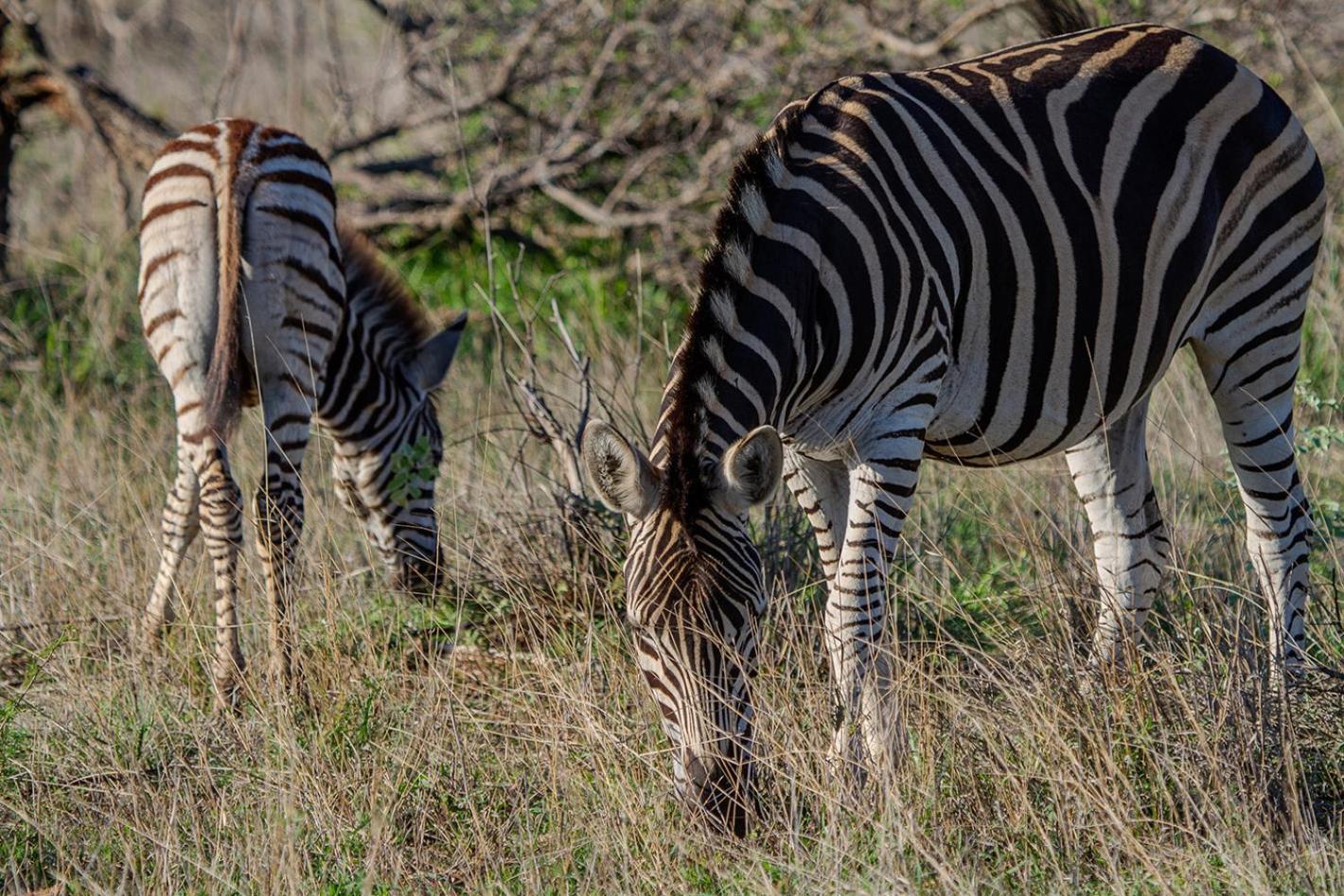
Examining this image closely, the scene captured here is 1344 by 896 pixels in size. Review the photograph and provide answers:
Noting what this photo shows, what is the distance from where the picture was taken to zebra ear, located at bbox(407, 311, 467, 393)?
21.6 ft

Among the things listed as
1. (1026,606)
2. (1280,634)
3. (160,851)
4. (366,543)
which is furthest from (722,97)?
(160,851)

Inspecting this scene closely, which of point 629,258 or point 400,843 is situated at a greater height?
point 629,258

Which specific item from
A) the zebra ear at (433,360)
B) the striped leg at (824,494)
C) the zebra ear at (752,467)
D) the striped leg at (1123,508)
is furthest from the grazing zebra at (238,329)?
the striped leg at (1123,508)

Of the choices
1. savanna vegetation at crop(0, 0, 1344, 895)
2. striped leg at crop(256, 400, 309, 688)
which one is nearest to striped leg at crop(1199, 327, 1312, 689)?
savanna vegetation at crop(0, 0, 1344, 895)

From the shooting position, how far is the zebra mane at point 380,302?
6414 mm

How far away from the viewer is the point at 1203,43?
4961 millimetres

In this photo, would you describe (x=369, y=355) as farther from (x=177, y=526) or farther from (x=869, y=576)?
(x=869, y=576)

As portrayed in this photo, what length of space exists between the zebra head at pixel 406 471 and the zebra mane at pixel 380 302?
79 mm

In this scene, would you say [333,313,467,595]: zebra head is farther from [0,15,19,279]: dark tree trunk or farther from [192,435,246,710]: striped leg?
[0,15,19,279]: dark tree trunk

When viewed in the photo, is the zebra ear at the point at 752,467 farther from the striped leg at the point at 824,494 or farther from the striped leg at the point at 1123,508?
the striped leg at the point at 1123,508

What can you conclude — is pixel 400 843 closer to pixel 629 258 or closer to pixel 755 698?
pixel 755 698

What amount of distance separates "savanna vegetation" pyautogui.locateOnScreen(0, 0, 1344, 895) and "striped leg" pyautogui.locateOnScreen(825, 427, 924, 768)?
12cm

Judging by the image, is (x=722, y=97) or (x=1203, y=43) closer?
(x=1203, y=43)

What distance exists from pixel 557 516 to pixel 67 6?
13.9m
